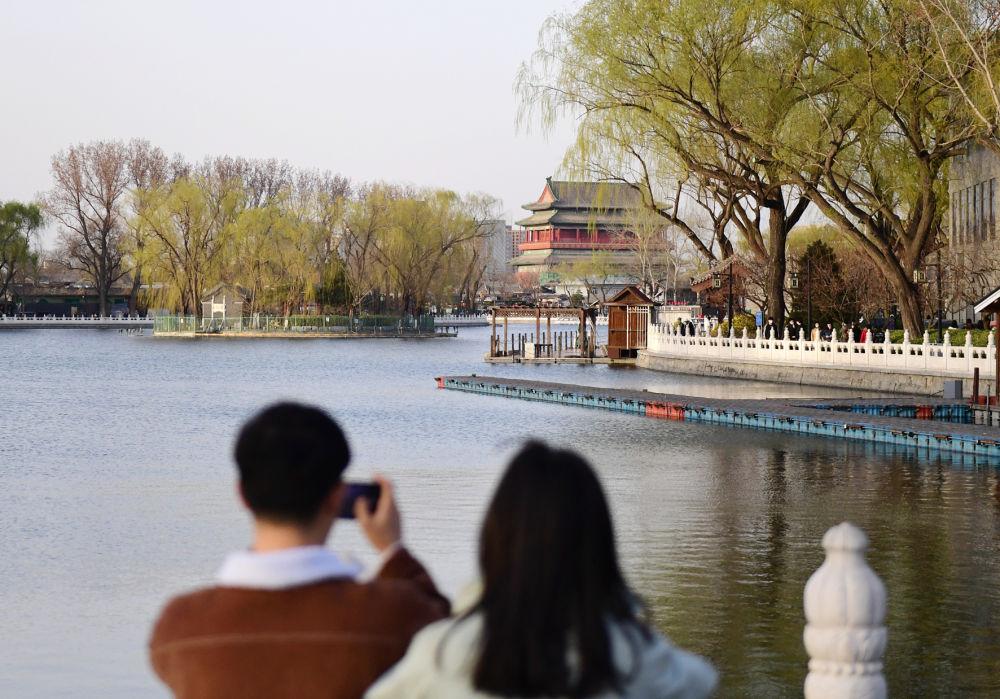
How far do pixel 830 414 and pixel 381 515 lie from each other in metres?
23.9

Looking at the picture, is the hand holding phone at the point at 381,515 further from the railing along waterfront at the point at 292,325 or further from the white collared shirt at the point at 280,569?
the railing along waterfront at the point at 292,325

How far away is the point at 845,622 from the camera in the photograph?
16.8ft

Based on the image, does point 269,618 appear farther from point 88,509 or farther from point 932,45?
point 932,45

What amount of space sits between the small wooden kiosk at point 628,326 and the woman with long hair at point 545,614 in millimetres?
54388

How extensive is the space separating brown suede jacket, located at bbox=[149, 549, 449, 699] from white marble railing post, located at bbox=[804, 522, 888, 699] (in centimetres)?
229

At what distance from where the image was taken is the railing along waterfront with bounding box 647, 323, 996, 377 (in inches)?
1304

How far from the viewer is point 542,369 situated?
54000 millimetres

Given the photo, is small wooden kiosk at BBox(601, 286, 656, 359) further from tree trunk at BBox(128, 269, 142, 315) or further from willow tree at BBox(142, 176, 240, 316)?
tree trunk at BBox(128, 269, 142, 315)

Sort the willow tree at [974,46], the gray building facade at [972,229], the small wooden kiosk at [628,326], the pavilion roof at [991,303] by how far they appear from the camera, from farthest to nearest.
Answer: the small wooden kiosk at [628,326]
the gray building facade at [972,229]
the willow tree at [974,46]
the pavilion roof at [991,303]

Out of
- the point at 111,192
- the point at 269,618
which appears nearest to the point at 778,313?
the point at 269,618

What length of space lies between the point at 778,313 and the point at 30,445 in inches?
956

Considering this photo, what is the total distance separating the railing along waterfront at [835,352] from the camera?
33.1m

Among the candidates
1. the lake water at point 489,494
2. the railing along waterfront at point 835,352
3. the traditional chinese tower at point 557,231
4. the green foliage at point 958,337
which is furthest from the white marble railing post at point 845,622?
the traditional chinese tower at point 557,231

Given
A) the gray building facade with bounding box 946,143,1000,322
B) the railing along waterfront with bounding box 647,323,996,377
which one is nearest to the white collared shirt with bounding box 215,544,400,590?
the railing along waterfront with bounding box 647,323,996,377
